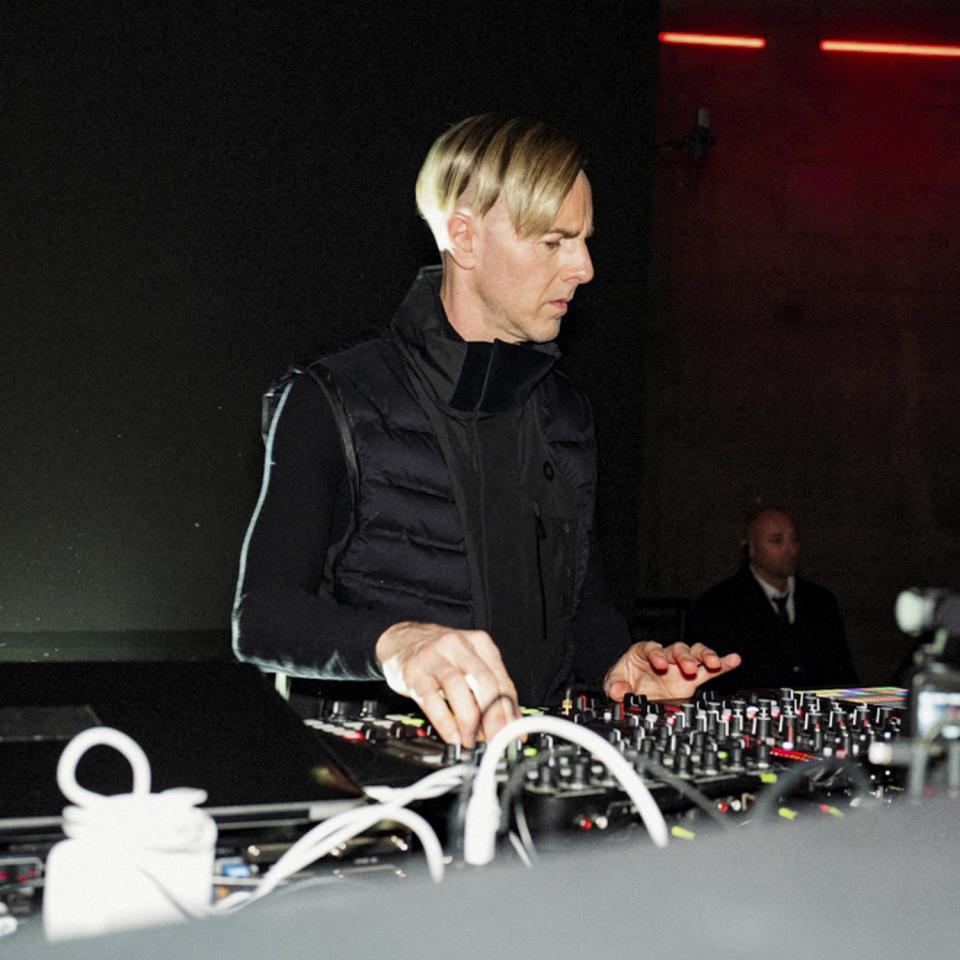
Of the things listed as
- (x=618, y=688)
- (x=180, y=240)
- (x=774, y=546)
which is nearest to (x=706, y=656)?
(x=618, y=688)

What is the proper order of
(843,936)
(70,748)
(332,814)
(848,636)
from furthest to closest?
(848,636)
(332,814)
(70,748)
(843,936)

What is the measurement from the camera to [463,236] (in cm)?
184

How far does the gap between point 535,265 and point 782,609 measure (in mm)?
3438

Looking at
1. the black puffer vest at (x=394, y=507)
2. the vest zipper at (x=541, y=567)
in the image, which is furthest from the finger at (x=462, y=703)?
the vest zipper at (x=541, y=567)

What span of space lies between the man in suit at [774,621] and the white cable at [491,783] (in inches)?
156

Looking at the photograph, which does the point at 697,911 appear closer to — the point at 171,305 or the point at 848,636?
the point at 171,305

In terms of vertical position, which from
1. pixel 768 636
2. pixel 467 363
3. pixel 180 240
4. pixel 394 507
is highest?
pixel 180 240

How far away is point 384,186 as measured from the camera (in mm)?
3891

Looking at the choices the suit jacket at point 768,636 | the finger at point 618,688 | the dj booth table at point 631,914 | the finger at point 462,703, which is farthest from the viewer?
the suit jacket at point 768,636

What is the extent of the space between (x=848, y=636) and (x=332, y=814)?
5.46 m

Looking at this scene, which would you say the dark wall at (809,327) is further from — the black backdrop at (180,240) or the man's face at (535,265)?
the man's face at (535,265)

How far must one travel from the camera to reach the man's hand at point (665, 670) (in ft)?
5.21

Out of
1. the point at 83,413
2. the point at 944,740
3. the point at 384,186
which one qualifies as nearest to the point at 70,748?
the point at 944,740

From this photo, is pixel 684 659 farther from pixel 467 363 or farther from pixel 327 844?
pixel 327 844
